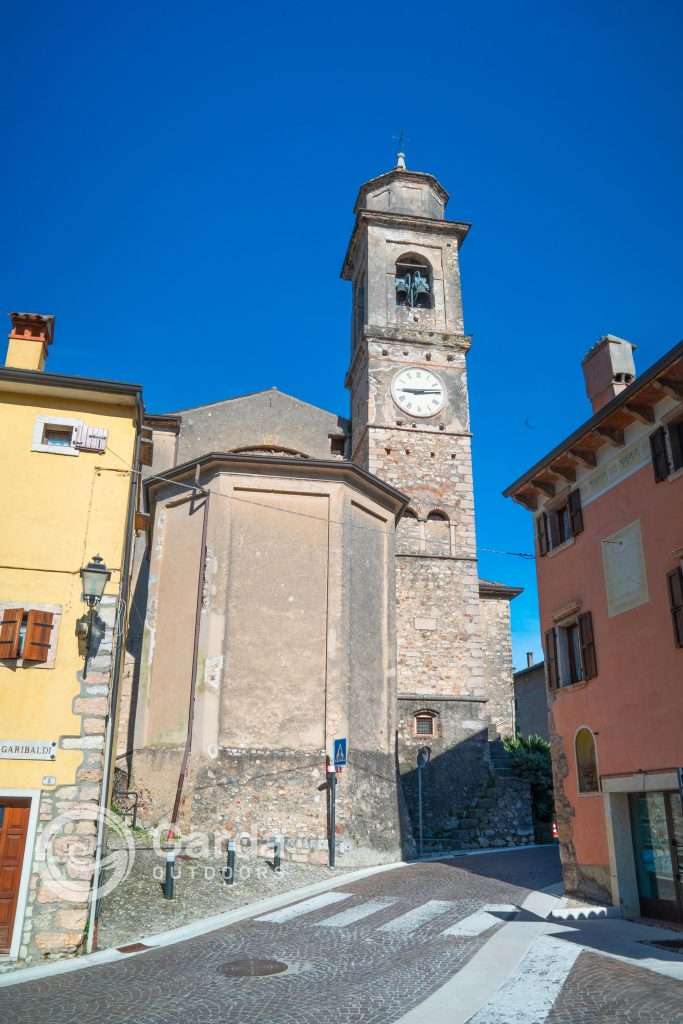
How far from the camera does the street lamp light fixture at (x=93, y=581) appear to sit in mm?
10609

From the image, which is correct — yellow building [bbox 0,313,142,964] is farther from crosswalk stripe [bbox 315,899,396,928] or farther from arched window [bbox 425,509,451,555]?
arched window [bbox 425,509,451,555]

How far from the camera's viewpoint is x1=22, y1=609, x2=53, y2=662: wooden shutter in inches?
416

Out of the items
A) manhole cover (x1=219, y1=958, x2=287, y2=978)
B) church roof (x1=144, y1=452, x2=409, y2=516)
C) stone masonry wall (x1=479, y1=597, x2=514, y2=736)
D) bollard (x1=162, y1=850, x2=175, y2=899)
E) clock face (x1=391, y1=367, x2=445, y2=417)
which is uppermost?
clock face (x1=391, y1=367, x2=445, y2=417)

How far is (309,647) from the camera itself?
17.2 meters

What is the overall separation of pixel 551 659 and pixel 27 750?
9.13m

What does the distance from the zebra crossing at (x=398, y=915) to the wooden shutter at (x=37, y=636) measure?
4.59m

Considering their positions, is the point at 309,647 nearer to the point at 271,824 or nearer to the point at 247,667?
the point at 247,667

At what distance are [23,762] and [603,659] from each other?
8.86 meters

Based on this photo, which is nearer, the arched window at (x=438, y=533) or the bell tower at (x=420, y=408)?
the bell tower at (x=420, y=408)

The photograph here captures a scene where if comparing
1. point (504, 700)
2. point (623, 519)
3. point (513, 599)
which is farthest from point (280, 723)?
point (513, 599)

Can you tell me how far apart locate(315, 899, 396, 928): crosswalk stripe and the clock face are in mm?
18382

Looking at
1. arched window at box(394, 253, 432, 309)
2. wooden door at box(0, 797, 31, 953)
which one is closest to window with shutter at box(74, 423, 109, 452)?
wooden door at box(0, 797, 31, 953)

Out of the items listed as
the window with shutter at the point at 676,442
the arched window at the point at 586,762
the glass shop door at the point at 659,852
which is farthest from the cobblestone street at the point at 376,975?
the window with shutter at the point at 676,442

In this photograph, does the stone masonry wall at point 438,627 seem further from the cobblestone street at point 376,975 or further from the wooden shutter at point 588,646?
the cobblestone street at point 376,975
